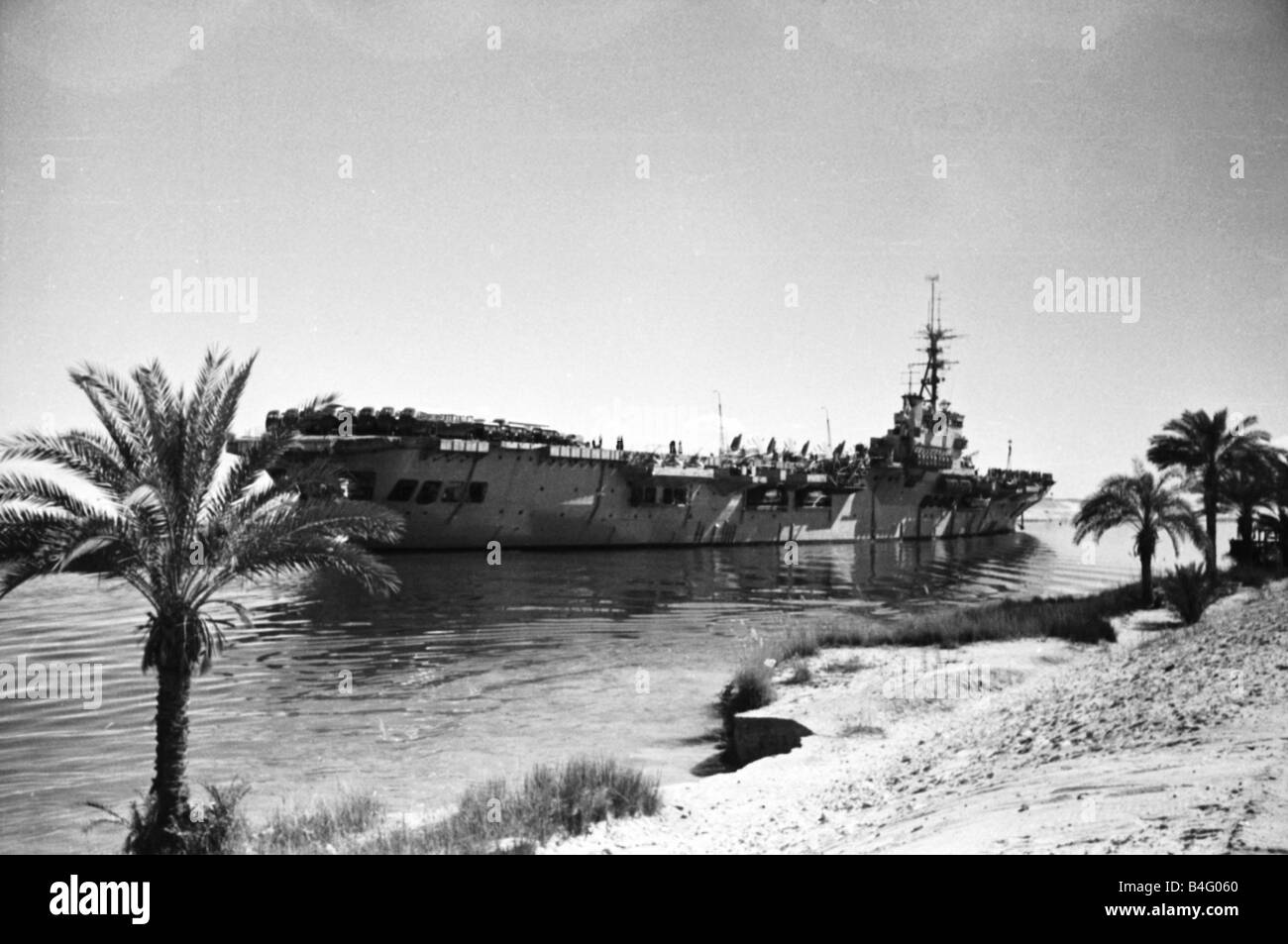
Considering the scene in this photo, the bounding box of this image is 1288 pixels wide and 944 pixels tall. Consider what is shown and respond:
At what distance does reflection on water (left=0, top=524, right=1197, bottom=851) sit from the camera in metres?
8.39

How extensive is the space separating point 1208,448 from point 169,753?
25.8m

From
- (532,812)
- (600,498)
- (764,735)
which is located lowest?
(764,735)

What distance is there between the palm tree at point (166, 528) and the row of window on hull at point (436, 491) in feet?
79.5

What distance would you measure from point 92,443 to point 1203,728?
9165 millimetres

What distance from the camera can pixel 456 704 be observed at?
1137 centimetres

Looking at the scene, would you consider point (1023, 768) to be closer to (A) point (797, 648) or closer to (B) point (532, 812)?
(B) point (532, 812)

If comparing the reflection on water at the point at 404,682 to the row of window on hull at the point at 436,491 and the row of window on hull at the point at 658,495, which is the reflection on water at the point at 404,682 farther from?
the row of window on hull at the point at 658,495

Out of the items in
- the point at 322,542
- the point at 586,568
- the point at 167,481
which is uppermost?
the point at 167,481

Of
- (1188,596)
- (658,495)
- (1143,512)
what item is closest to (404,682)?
(1188,596)

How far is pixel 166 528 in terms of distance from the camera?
627 cm

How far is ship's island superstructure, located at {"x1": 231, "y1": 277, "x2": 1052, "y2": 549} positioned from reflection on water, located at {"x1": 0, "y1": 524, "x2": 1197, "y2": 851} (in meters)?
4.40

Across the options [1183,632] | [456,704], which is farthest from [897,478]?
[456,704]

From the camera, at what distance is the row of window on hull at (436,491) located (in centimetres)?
3034
